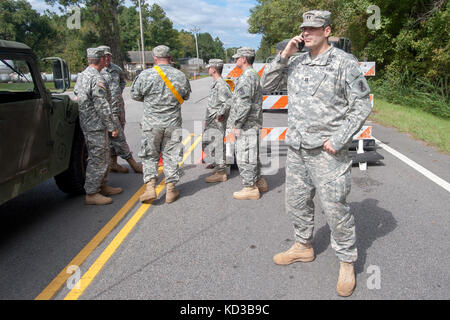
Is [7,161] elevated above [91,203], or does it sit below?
above

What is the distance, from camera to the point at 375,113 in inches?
529

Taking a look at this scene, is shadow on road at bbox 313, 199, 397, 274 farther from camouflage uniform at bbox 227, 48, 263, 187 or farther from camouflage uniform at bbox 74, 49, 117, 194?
camouflage uniform at bbox 74, 49, 117, 194

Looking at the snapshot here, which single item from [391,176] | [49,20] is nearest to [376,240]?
[391,176]

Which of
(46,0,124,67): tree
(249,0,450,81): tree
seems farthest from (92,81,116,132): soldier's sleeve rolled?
(46,0,124,67): tree

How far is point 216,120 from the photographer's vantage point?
20.2ft

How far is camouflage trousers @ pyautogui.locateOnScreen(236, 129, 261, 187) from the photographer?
5152mm

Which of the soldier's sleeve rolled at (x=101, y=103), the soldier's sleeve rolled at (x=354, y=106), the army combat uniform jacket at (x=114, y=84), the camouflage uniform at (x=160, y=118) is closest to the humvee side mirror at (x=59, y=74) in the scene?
the soldier's sleeve rolled at (x=101, y=103)

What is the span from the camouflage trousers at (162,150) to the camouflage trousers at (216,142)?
3.23 ft

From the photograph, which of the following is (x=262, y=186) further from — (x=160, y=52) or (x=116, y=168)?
(x=116, y=168)

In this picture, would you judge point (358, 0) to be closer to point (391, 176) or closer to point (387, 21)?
point (387, 21)

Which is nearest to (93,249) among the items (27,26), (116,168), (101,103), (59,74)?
(101,103)

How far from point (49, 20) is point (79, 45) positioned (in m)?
27.8

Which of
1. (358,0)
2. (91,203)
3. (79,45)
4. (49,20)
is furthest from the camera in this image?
(49,20)

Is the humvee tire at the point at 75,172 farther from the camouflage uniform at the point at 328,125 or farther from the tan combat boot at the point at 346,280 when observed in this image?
the tan combat boot at the point at 346,280
